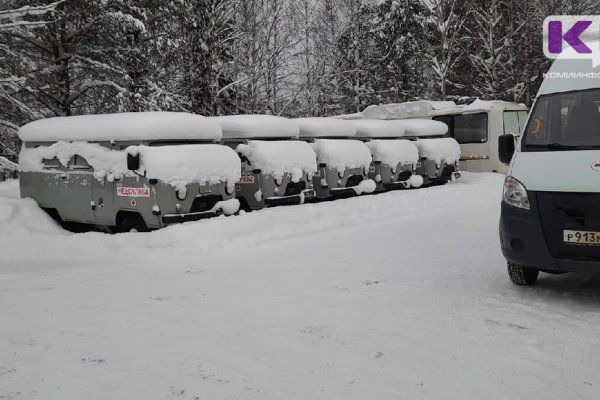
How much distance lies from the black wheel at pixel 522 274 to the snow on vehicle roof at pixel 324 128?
23.9 feet

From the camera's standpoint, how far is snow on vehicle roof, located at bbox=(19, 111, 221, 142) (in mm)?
8273

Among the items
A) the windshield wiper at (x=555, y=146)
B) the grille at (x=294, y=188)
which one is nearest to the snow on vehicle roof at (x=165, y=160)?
the grille at (x=294, y=188)

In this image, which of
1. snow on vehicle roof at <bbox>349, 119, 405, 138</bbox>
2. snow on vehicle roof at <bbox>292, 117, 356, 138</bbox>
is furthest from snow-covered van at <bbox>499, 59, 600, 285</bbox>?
snow on vehicle roof at <bbox>349, 119, 405, 138</bbox>

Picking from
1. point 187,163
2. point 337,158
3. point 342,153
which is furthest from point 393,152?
point 187,163

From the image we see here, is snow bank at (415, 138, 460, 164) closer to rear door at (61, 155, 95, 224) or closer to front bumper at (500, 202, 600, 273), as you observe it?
rear door at (61, 155, 95, 224)

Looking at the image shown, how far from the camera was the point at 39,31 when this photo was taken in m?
15.1

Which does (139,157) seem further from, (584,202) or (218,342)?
(584,202)

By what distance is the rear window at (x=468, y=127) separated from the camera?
1798 centimetres

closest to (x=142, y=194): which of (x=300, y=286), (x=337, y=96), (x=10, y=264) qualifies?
(x=10, y=264)

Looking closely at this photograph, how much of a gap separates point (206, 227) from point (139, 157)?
149cm

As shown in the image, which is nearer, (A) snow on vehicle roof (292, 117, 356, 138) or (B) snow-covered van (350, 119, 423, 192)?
(A) snow on vehicle roof (292, 117, 356, 138)

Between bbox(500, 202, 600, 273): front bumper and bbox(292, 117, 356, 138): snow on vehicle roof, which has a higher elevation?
bbox(292, 117, 356, 138): snow on vehicle roof

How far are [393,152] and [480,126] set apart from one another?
5.36 m

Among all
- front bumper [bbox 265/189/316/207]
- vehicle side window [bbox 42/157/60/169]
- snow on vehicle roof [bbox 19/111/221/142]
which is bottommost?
front bumper [bbox 265/189/316/207]
